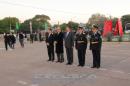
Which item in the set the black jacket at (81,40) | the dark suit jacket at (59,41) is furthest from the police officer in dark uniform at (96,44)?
the dark suit jacket at (59,41)

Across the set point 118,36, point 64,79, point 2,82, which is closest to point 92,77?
point 64,79

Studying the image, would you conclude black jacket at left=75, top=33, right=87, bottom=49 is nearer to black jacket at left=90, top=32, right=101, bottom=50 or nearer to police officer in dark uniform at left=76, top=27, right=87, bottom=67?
police officer in dark uniform at left=76, top=27, right=87, bottom=67

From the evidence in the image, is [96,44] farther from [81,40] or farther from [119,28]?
[119,28]

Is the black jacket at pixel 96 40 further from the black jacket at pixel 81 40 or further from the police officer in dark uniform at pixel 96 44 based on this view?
the black jacket at pixel 81 40

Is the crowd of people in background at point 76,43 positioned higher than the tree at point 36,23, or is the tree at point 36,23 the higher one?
the tree at point 36,23

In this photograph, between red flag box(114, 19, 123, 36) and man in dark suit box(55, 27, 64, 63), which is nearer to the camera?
man in dark suit box(55, 27, 64, 63)

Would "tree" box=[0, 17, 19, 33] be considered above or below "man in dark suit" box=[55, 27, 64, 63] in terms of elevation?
above

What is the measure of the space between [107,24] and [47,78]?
2933 cm

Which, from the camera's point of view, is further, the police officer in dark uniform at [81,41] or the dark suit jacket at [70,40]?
the dark suit jacket at [70,40]

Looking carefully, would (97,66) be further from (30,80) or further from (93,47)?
(30,80)

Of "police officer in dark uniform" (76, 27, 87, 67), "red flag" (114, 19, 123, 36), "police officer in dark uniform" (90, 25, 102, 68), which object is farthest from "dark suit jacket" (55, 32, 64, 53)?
"red flag" (114, 19, 123, 36)

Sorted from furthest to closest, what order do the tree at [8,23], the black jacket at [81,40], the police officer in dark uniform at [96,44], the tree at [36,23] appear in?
1. the tree at [36,23]
2. the tree at [8,23]
3. the black jacket at [81,40]
4. the police officer in dark uniform at [96,44]

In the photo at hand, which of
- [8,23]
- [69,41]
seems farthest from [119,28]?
[8,23]

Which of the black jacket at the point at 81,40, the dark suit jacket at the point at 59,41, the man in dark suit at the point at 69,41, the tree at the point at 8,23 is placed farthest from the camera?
the tree at the point at 8,23
